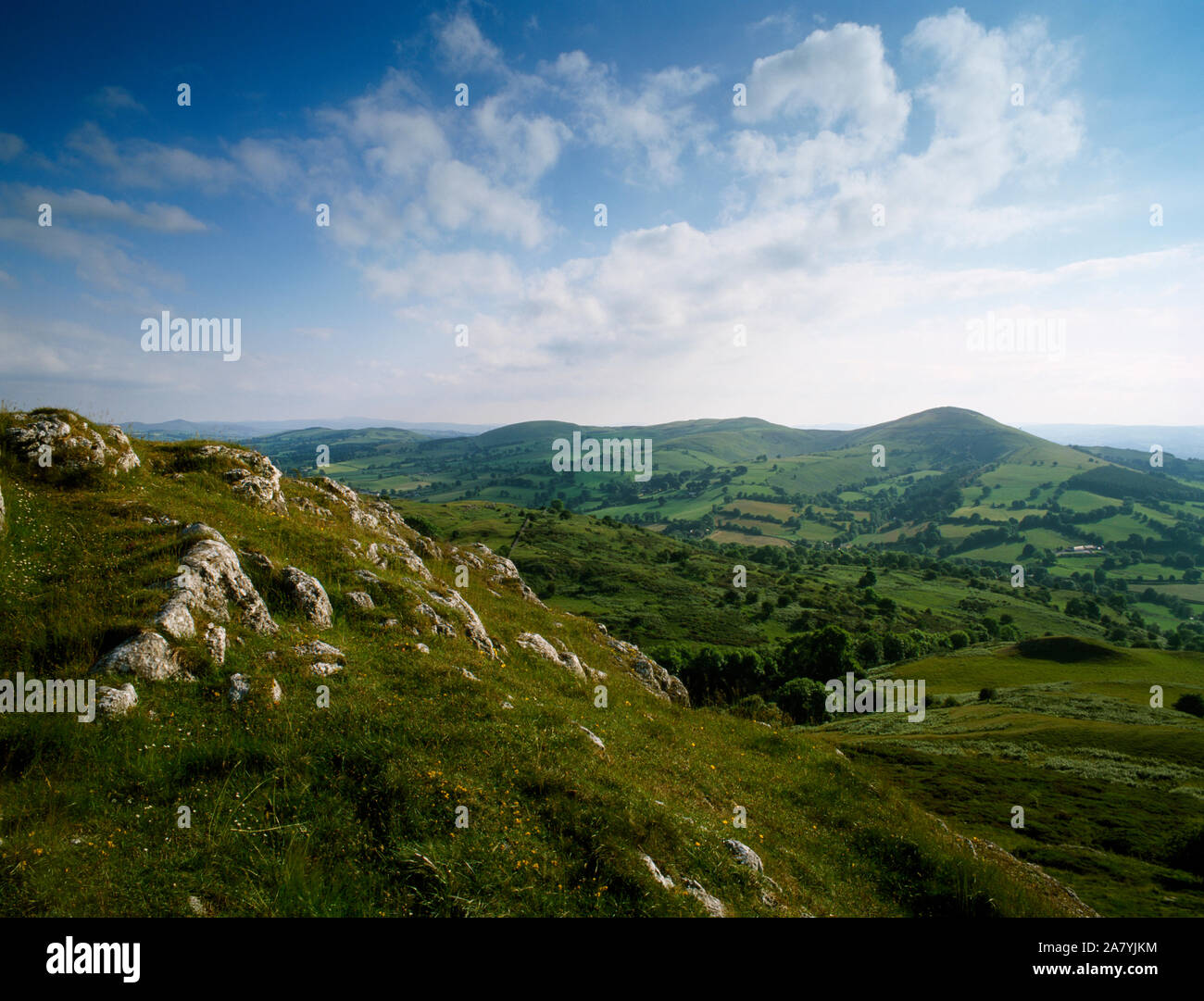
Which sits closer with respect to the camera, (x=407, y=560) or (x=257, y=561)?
(x=257, y=561)

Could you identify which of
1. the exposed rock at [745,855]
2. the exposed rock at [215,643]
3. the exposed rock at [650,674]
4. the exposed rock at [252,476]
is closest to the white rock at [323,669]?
the exposed rock at [215,643]

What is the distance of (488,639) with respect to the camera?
67.3 ft

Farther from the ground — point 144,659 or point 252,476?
point 252,476

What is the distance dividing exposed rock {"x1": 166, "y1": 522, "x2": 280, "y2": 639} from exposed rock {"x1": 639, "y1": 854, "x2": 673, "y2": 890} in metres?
11.1

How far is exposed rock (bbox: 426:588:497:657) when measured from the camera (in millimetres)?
19859

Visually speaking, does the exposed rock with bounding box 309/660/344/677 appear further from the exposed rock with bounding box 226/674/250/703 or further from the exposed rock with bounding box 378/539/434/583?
the exposed rock with bounding box 378/539/434/583

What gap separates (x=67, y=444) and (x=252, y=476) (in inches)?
262

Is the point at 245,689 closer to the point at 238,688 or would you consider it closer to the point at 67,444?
the point at 238,688

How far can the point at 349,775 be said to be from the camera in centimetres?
1002

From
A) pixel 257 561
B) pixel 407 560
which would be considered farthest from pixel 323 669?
pixel 407 560

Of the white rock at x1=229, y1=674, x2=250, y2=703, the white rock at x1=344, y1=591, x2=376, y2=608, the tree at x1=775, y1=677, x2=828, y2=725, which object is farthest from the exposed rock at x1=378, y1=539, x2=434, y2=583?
the tree at x1=775, y1=677, x2=828, y2=725

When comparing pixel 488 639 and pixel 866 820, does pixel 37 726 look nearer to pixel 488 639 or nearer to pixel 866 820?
pixel 488 639

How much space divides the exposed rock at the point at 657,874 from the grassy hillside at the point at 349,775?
99 mm
